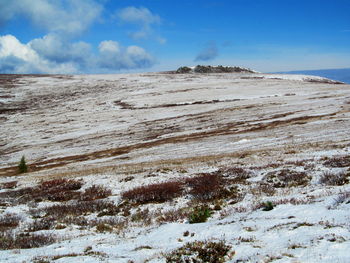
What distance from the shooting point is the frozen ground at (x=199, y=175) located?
10.1 metres

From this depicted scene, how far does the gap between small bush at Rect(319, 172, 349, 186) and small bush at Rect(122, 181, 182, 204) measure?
831 centimetres

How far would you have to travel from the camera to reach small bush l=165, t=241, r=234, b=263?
28.9 ft

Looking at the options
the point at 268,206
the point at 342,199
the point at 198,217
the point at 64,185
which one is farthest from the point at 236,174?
the point at 64,185

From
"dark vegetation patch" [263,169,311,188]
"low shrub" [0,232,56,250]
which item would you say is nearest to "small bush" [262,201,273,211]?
"dark vegetation patch" [263,169,311,188]

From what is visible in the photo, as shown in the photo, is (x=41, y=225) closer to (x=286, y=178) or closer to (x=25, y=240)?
(x=25, y=240)

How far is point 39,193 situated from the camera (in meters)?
23.7

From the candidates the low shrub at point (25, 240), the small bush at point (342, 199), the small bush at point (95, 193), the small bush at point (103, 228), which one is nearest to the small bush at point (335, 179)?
the small bush at point (342, 199)

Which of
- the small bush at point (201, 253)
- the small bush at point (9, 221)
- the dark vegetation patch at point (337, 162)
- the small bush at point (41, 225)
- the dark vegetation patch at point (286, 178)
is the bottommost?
the small bush at point (9, 221)

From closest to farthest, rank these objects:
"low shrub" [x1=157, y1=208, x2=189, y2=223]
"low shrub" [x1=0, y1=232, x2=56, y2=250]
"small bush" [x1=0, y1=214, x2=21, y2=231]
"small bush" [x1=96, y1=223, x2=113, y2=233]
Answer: "low shrub" [x1=0, y1=232, x2=56, y2=250] < "small bush" [x1=96, y1=223, x2=113, y2=233] < "low shrub" [x1=157, y1=208, x2=189, y2=223] < "small bush" [x1=0, y1=214, x2=21, y2=231]

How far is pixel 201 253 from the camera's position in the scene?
914 centimetres

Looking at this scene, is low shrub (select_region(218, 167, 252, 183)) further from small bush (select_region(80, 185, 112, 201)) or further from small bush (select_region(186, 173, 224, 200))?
small bush (select_region(80, 185, 112, 201))

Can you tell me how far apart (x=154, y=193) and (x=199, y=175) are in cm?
539

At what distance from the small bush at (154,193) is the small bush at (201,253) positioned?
29.5ft

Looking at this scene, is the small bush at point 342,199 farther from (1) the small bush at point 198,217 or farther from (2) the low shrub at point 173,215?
(2) the low shrub at point 173,215
